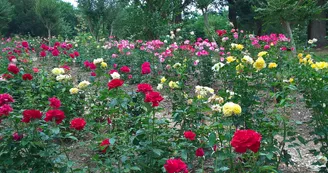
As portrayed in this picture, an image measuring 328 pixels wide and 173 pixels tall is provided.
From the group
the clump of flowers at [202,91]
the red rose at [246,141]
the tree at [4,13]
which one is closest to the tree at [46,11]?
the tree at [4,13]

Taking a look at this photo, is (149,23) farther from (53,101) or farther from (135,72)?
(53,101)

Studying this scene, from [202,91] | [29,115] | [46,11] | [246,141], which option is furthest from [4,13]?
[246,141]

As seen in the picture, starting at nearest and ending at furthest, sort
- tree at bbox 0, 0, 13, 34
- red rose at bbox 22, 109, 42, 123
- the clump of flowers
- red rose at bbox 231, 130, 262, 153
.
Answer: red rose at bbox 231, 130, 262, 153 → red rose at bbox 22, 109, 42, 123 → the clump of flowers → tree at bbox 0, 0, 13, 34

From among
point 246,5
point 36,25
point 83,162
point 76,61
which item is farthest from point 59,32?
point 83,162

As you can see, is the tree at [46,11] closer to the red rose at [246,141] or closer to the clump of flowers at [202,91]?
the clump of flowers at [202,91]

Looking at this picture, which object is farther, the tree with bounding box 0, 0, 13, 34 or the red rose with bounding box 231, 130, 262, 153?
the tree with bounding box 0, 0, 13, 34

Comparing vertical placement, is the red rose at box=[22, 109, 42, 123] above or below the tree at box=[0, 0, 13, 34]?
below

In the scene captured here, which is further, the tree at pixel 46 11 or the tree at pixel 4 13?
the tree at pixel 4 13

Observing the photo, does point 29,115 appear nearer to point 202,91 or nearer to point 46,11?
point 202,91

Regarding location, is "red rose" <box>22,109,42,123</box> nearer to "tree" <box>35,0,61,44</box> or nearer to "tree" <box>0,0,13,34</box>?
Answer: "tree" <box>35,0,61,44</box>

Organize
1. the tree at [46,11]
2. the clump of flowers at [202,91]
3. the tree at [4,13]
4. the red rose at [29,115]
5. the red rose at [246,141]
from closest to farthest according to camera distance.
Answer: the red rose at [246,141], the red rose at [29,115], the clump of flowers at [202,91], the tree at [46,11], the tree at [4,13]

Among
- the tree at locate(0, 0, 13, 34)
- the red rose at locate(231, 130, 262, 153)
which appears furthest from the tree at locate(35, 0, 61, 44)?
the red rose at locate(231, 130, 262, 153)

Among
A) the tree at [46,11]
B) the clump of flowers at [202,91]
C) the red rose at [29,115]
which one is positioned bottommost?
the red rose at [29,115]

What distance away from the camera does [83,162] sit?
11.3 feet
